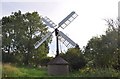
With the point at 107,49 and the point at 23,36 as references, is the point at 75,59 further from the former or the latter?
the point at 23,36

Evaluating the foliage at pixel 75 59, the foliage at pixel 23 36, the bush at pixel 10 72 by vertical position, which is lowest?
the bush at pixel 10 72

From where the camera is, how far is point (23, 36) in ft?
120

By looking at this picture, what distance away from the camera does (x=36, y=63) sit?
A: 120 ft

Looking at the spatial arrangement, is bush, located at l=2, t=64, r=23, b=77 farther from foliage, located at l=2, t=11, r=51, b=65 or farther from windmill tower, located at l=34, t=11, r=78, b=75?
foliage, located at l=2, t=11, r=51, b=65

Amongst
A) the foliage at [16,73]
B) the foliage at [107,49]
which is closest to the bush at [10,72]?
the foliage at [16,73]

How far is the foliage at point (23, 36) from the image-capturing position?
3656 centimetres

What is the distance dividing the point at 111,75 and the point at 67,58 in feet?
34.3

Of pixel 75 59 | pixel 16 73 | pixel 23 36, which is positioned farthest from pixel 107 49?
pixel 23 36

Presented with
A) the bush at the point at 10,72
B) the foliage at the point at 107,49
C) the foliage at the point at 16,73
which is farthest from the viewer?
the foliage at the point at 107,49

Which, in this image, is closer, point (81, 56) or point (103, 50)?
point (103, 50)

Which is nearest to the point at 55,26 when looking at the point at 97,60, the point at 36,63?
the point at 97,60

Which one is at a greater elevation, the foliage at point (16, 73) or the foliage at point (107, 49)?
the foliage at point (107, 49)

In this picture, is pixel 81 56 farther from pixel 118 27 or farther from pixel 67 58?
pixel 118 27

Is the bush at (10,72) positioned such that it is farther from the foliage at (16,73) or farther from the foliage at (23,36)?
the foliage at (23,36)
